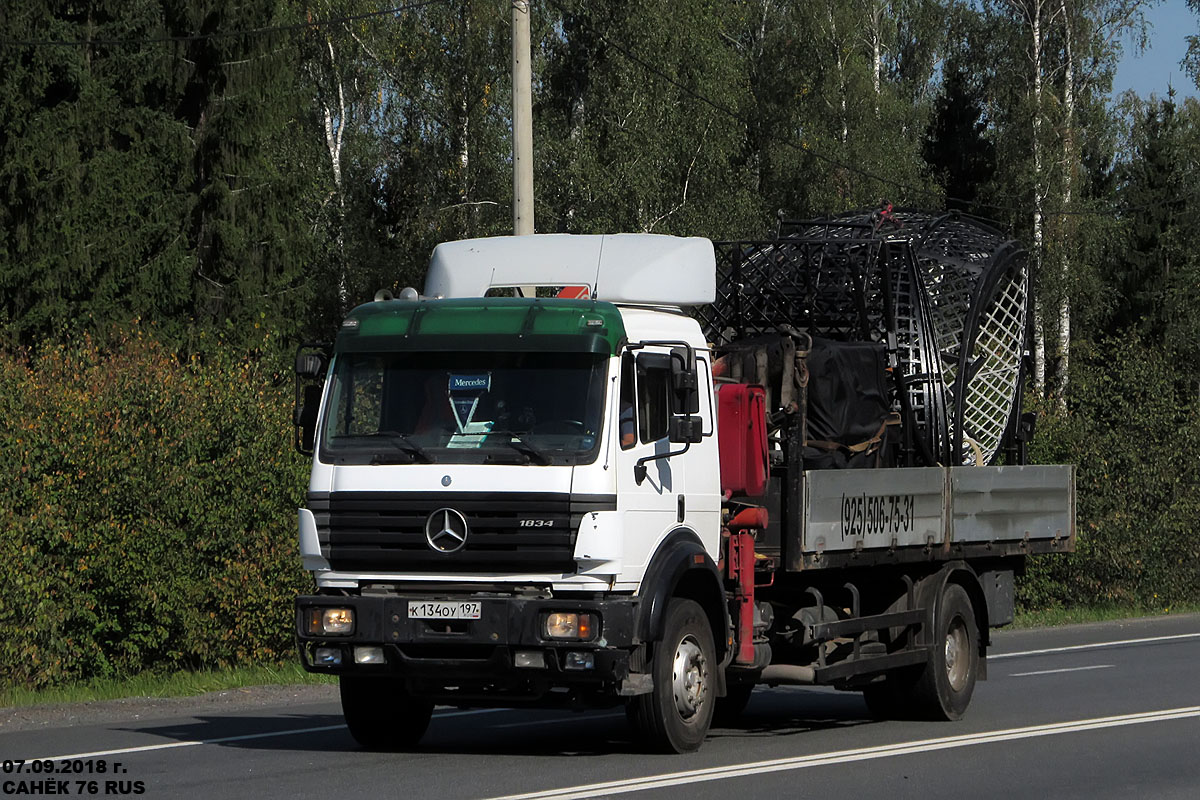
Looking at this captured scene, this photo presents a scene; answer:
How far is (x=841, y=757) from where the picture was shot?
36.7 feet

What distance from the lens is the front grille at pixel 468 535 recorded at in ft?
33.7

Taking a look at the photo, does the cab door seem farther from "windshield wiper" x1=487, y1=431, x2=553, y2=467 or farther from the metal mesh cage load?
the metal mesh cage load

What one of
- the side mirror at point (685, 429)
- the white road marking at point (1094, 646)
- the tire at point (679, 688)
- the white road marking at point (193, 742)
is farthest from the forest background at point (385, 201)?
the side mirror at point (685, 429)

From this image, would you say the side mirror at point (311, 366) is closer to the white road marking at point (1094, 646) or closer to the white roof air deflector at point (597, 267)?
the white roof air deflector at point (597, 267)

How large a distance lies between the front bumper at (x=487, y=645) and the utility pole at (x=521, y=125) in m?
8.29

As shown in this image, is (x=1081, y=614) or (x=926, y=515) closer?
(x=926, y=515)

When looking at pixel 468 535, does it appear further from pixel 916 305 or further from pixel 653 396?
pixel 916 305

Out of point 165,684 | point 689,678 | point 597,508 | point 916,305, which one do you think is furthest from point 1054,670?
point 597,508

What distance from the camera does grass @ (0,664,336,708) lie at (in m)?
16.4

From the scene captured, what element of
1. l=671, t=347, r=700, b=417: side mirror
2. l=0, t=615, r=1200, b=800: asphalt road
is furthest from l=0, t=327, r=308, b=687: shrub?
l=671, t=347, r=700, b=417: side mirror

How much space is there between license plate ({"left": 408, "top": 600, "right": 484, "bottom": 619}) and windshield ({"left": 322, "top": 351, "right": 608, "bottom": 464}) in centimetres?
82

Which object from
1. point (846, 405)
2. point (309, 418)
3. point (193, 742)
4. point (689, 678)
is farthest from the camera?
point (846, 405)

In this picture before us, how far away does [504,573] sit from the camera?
34.1 ft

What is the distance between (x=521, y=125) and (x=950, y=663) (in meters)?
7.73
